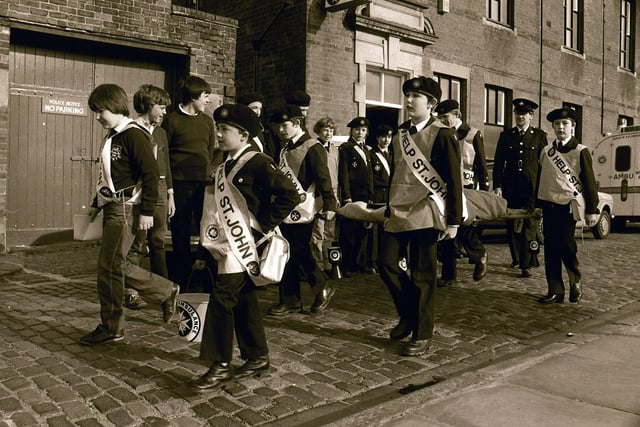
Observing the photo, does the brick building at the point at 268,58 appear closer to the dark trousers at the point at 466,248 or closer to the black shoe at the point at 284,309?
the dark trousers at the point at 466,248

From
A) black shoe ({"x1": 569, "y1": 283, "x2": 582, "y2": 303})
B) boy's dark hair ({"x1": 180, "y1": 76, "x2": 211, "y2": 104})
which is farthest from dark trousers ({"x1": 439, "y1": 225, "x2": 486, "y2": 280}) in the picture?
boy's dark hair ({"x1": 180, "y1": 76, "x2": 211, "y2": 104})

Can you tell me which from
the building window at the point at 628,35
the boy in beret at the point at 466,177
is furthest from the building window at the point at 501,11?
the boy in beret at the point at 466,177

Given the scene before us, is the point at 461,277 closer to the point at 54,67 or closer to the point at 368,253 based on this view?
the point at 368,253

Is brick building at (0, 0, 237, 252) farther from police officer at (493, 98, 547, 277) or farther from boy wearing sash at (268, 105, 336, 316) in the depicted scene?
boy wearing sash at (268, 105, 336, 316)

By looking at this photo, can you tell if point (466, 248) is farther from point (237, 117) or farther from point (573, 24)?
point (573, 24)

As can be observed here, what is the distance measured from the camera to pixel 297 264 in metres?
5.67

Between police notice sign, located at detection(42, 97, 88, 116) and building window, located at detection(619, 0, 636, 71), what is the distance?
1754 cm

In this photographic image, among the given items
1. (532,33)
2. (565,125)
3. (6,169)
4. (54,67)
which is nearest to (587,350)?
(565,125)

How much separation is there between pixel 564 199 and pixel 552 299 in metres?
1.01

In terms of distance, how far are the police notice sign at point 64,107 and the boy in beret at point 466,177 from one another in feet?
17.5

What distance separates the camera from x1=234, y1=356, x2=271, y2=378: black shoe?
12.6 feet

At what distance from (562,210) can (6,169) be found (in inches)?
276

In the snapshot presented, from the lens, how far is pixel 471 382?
12.7 ft

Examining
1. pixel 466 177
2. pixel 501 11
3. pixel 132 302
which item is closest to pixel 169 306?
pixel 132 302
